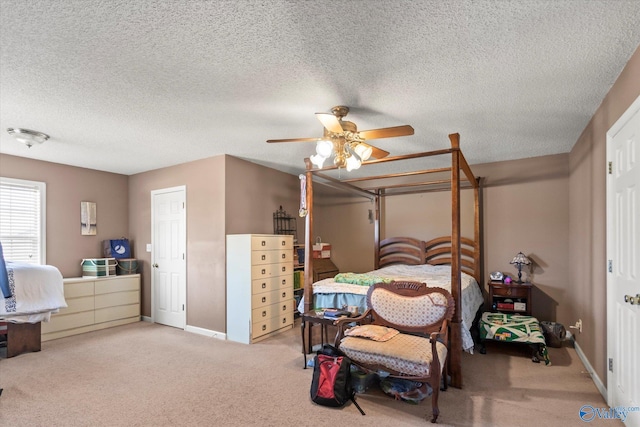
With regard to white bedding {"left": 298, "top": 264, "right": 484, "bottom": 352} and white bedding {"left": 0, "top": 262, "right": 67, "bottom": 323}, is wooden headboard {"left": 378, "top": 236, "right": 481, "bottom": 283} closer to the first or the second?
white bedding {"left": 298, "top": 264, "right": 484, "bottom": 352}

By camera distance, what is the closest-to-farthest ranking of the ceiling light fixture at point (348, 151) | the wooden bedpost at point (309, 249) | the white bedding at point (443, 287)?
the ceiling light fixture at point (348, 151) → the white bedding at point (443, 287) → the wooden bedpost at point (309, 249)

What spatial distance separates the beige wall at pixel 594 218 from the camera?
7.75 ft

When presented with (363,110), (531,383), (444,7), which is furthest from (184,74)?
(531,383)

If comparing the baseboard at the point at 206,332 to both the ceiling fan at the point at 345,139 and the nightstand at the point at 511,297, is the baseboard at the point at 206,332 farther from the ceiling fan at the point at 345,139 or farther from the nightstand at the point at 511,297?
the nightstand at the point at 511,297

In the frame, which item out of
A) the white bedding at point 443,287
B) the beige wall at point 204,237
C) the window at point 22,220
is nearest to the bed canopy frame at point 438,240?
the white bedding at point 443,287

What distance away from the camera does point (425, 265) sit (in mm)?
5156

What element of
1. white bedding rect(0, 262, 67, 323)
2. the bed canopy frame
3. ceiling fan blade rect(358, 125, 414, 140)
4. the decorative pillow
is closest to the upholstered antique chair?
the decorative pillow

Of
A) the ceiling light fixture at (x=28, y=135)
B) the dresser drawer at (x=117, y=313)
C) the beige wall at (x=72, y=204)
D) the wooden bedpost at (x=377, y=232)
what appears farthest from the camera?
the wooden bedpost at (x=377, y=232)

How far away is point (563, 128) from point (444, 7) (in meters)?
2.65

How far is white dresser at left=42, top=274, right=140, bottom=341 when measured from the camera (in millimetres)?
4488

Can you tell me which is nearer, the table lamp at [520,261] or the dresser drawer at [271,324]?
Result: the dresser drawer at [271,324]

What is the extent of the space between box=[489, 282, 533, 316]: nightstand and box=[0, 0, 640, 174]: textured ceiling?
192 cm

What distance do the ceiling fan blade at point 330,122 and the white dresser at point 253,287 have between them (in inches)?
81.5

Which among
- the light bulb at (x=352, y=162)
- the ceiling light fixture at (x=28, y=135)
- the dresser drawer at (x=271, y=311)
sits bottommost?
the dresser drawer at (x=271, y=311)
